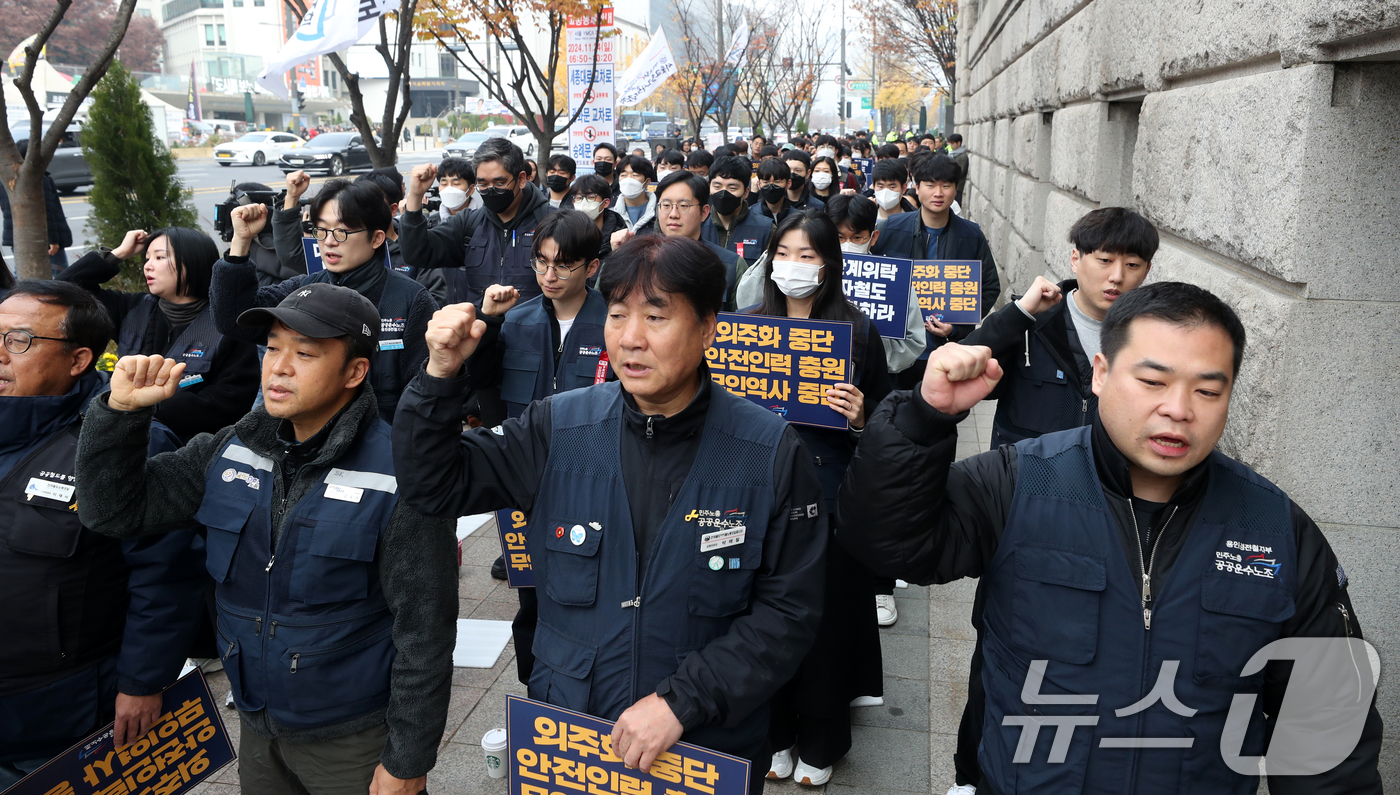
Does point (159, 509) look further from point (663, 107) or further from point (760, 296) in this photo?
point (663, 107)

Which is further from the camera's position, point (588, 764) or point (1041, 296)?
point (1041, 296)

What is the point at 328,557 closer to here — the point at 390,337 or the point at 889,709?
the point at 390,337

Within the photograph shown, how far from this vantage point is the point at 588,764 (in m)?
2.08

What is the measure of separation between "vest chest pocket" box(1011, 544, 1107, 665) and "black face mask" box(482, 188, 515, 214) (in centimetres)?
435

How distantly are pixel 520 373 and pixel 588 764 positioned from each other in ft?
6.47

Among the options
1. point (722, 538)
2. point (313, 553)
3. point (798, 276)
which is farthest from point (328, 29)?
point (722, 538)

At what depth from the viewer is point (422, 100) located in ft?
251

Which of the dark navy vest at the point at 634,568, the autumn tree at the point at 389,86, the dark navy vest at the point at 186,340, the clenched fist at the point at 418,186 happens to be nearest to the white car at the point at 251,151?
the autumn tree at the point at 389,86

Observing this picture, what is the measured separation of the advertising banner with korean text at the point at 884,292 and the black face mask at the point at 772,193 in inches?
146

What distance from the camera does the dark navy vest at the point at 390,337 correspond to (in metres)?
4.00

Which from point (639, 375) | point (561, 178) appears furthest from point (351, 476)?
point (561, 178)

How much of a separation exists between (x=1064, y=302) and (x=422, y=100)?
8001 cm

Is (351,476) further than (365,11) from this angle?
No

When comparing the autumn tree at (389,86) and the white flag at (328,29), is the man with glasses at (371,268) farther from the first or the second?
the autumn tree at (389,86)
